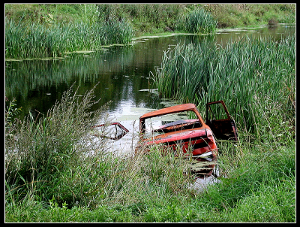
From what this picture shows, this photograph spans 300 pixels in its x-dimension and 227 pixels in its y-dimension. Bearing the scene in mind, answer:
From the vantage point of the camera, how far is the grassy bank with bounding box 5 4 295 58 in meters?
17.4

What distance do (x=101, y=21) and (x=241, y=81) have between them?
18.2 m

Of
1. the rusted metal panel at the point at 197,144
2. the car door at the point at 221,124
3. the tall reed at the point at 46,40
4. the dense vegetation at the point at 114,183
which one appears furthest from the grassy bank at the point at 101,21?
the dense vegetation at the point at 114,183

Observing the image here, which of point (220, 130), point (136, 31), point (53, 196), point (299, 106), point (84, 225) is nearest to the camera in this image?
point (84, 225)

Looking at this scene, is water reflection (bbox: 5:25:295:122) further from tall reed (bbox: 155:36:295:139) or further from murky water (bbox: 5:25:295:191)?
tall reed (bbox: 155:36:295:139)

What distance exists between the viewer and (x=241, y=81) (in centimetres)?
761

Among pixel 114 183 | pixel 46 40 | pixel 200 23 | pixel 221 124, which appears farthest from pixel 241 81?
pixel 200 23

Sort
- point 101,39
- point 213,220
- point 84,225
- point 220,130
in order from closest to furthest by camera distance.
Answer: point 84,225
point 213,220
point 220,130
point 101,39

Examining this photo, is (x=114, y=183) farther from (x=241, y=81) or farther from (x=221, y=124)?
(x=241, y=81)

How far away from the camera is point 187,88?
9906mm

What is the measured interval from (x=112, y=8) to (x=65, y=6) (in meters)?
5.88


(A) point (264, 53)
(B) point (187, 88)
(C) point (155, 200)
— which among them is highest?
(A) point (264, 53)

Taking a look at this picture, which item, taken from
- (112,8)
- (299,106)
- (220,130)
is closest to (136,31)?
(112,8)

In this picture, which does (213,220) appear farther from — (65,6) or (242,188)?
(65,6)

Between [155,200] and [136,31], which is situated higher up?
[136,31]
